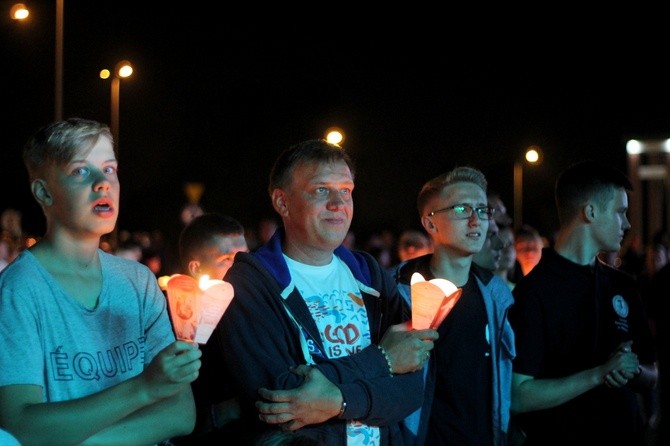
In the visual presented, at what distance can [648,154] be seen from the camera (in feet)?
147

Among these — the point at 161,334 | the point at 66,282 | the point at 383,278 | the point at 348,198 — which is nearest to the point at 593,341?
the point at 383,278

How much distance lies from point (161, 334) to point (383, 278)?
122 centimetres

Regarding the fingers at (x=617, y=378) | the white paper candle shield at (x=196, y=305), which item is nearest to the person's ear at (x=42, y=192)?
the white paper candle shield at (x=196, y=305)

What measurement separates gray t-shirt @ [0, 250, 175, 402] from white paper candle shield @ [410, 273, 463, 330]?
114cm

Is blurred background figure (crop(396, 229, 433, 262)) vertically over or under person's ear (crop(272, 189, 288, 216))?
over

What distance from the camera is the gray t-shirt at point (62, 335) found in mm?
2975

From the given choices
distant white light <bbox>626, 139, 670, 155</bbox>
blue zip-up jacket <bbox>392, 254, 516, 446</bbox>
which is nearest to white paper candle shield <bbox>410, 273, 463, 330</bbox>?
blue zip-up jacket <bbox>392, 254, 516, 446</bbox>

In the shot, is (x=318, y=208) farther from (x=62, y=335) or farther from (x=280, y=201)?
(x=62, y=335)

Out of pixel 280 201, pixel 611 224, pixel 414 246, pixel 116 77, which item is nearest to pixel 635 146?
pixel 116 77

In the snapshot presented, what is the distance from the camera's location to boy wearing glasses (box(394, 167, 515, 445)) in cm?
481

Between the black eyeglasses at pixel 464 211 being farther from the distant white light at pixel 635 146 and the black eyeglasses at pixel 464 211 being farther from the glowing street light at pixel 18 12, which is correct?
the distant white light at pixel 635 146

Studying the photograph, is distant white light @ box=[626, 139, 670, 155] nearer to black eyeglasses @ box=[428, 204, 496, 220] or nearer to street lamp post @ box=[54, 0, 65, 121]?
street lamp post @ box=[54, 0, 65, 121]

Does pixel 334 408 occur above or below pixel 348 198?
below

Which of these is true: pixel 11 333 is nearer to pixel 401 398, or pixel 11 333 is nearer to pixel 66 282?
pixel 66 282
